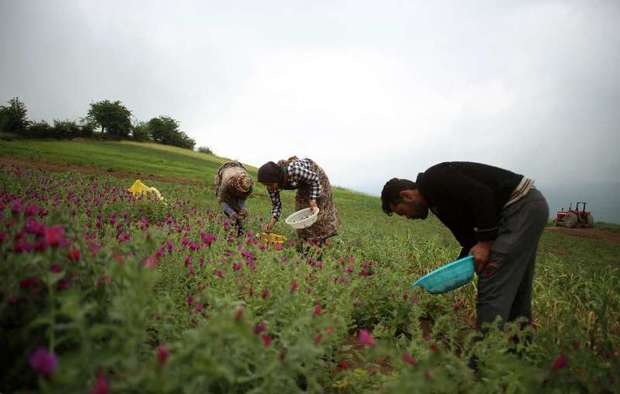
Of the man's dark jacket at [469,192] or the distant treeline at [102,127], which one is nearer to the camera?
the man's dark jacket at [469,192]

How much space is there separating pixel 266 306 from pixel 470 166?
212 cm

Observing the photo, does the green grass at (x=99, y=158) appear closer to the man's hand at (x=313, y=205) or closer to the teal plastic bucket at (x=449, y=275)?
the man's hand at (x=313, y=205)

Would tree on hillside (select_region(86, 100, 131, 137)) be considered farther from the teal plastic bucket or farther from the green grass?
the teal plastic bucket

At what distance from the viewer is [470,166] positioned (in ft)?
10.5

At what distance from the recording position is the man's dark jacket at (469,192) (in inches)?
116

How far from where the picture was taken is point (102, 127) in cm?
5784

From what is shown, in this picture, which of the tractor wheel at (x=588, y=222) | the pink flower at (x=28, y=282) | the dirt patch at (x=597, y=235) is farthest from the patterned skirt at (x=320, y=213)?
the tractor wheel at (x=588, y=222)

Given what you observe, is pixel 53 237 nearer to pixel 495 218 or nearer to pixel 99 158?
pixel 495 218

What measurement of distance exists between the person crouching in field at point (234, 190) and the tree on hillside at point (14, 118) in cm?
4309

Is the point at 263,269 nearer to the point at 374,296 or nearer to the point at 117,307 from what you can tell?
the point at 374,296

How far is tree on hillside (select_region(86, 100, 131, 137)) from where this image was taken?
5756 cm

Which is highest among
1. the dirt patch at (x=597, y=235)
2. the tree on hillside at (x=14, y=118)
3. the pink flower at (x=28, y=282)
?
the tree on hillside at (x=14, y=118)

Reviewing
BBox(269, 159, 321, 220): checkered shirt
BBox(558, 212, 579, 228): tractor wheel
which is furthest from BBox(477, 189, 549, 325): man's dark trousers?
BBox(558, 212, 579, 228): tractor wheel

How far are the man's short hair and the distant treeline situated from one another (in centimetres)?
4642
